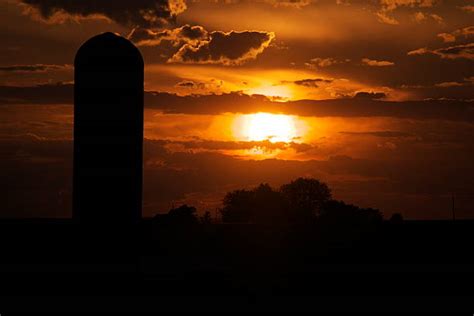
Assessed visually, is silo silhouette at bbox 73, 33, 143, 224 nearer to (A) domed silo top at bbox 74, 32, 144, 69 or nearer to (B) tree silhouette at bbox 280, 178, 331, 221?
(A) domed silo top at bbox 74, 32, 144, 69

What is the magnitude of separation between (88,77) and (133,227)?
320cm

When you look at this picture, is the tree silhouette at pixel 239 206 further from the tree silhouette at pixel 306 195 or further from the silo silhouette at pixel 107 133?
the silo silhouette at pixel 107 133

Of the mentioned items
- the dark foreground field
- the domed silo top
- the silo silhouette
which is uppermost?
the domed silo top

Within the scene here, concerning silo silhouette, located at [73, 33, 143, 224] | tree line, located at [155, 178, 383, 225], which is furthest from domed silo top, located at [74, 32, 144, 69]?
tree line, located at [155, 178, 383, 225]

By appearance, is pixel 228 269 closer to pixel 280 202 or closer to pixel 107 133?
pixel 107 133

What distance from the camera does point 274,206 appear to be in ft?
116

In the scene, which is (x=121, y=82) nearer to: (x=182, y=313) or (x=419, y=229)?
(x=182, y=313)

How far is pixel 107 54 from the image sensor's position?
624 inches

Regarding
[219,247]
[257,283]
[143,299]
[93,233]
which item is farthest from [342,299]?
[93,233]

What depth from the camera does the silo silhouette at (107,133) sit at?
15461 millimetres

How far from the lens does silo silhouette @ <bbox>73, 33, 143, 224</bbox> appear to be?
50.7 ft

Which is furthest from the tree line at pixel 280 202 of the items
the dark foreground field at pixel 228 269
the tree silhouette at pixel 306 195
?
the dark foreground field at pixel 228 269

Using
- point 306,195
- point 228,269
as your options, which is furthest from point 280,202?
point 228,269

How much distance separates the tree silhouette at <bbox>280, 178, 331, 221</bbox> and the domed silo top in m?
19.0
